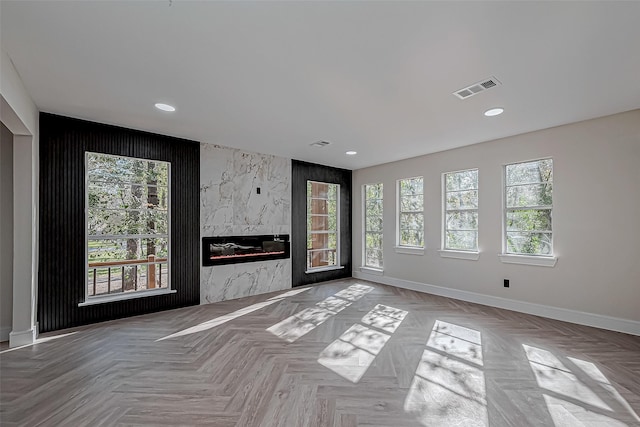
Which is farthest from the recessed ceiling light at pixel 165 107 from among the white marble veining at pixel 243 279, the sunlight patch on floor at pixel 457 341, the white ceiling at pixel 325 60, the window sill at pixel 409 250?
the window sill at pixel 409 250

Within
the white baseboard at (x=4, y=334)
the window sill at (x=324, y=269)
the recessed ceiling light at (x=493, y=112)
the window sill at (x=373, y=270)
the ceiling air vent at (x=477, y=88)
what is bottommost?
the white baseboard at (x=4, y=334)

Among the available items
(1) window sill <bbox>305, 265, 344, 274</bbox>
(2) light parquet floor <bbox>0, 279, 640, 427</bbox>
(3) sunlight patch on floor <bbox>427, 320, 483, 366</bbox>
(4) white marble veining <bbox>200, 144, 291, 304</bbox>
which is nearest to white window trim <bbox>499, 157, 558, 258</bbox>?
(2) light parquet floor <bbox>0, 279, 640, 427</bbox>

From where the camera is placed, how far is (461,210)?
5234mm

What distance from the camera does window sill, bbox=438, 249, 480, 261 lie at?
4.94 m

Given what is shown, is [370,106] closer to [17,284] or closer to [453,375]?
[453,375]

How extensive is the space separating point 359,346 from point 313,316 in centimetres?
114

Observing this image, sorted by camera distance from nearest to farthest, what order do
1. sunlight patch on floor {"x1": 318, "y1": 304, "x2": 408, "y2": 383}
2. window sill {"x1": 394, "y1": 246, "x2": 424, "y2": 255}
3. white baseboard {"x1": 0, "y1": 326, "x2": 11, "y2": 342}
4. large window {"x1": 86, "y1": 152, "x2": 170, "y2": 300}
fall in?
sunlight patch on floor {"x1": 318, "y1": 304, "x2": 408, "y2": 383} < white baseboard {"x1": 0, "y1": 326, "x2": 11, "y2": 342} < large window {"x1": 86, "y1": 152, "x2": 170, "y2": 300} < window sill {"x1": 394, "y1": 246, "x2": 424, "y2": 255}

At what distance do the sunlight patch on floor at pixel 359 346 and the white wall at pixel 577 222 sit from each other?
1751mm

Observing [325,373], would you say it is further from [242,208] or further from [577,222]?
[577,222]

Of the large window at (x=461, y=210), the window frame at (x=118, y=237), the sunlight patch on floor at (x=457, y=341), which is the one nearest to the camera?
the sunlight patch on floor at (x=457, y=341)

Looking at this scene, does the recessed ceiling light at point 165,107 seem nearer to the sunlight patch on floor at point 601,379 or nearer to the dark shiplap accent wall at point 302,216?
the dark shiplap accent wall at point 302,216

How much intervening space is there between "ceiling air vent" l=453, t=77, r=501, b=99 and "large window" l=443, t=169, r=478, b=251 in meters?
2.39

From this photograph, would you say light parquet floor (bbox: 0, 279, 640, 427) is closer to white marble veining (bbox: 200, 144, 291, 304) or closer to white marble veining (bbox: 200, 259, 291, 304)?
white marble veining (bbox: 200, 259, 291, 304)

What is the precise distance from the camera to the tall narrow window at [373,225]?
264 inches
